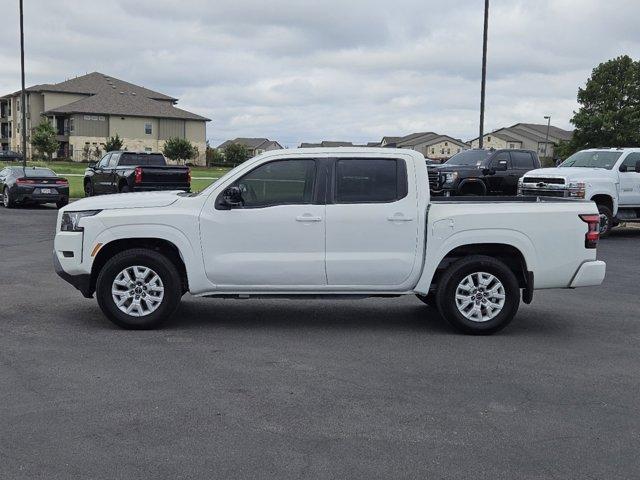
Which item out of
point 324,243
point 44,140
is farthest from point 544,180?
point 44,140

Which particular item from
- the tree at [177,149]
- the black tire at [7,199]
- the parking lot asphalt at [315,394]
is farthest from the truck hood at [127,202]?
the tree at [177,149]

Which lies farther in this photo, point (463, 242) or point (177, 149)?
point (177, 149)

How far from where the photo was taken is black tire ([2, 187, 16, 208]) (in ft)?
80.5

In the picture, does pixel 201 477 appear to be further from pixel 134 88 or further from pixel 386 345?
pixel 134 88

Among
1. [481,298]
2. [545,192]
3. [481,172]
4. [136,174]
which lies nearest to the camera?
[481,298]

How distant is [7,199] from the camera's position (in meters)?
24.8

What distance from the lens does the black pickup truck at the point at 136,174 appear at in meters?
23.0

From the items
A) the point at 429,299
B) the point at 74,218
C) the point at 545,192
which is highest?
the point at 545,192

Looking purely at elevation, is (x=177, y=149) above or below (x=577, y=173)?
above

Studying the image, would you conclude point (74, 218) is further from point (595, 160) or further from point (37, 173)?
point (37, 173)

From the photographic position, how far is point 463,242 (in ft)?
25.2

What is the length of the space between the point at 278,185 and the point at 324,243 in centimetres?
79

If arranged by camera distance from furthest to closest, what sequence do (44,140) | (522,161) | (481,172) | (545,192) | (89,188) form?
1. (44,140)
2. (89,188)
3. (522,161)
4. (481,172)
5. (545,192)

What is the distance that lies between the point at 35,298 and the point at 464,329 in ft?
17.4
